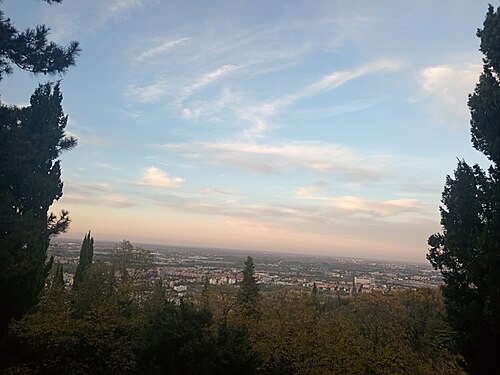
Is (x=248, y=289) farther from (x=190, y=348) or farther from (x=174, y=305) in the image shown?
(x=190, y=348)

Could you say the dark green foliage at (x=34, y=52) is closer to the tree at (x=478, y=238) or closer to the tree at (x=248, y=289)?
the tree at (x=478, y=238)

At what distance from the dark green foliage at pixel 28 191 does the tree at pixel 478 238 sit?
32.2ft

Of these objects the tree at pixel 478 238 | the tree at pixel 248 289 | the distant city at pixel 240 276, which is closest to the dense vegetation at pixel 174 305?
the tree at pixel 478 238

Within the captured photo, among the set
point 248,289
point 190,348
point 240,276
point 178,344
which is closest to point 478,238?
point 190,348

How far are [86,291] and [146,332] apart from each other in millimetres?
8274

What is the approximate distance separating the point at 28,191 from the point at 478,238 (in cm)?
1143

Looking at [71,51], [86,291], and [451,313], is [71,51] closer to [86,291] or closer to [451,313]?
[451,313]

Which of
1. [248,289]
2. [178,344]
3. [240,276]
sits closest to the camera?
[178,344]

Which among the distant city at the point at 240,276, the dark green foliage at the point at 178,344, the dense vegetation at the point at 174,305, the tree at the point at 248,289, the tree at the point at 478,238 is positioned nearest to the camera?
the tree at the point at 478,238

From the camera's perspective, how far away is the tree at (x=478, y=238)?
7.61 meters

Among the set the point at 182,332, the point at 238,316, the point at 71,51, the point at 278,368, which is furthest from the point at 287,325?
the point at 71,51

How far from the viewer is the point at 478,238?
Answer: 7.74 meters

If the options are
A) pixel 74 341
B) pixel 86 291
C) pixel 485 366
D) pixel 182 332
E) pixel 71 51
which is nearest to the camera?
pixel 485 366

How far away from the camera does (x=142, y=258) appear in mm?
23344
